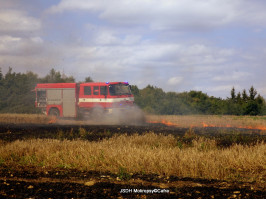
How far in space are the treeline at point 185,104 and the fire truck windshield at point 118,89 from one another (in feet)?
41.1

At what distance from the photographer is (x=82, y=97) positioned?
2530cm

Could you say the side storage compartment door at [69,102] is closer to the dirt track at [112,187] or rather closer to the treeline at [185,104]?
the treeline at [185,104]

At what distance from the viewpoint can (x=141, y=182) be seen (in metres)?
6.96

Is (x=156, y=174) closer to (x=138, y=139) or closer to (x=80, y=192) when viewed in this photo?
(x=80, y=192)

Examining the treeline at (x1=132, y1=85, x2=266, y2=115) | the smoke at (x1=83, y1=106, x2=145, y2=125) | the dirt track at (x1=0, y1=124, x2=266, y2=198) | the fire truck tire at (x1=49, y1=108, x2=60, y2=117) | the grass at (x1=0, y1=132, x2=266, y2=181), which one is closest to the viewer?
the dirt track at (x1=0, y1=124, x2=266, y2=198)

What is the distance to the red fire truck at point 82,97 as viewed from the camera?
2384cm

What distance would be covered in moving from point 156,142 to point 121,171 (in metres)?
4.26

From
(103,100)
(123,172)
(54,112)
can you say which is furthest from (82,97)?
(123,172)

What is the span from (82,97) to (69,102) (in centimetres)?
126

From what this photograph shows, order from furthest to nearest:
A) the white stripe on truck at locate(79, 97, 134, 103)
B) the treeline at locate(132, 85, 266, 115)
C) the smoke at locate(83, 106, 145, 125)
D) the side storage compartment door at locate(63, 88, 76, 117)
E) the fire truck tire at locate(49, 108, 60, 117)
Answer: the treeline at locate(132, 85, 266, 115) → the fire truck tire at locate(49, 108, 60, 117) → the side storage compartment door at locate(63, 88, 76, 117) → the smoke at locate(83, 106, 145, 125) → the white stripe on truck at locate(79, 97, 134, 103)

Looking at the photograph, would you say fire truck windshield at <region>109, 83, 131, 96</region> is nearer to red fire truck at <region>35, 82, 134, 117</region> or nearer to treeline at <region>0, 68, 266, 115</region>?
red fire truck at <region>35, 82, 134, 117</region>

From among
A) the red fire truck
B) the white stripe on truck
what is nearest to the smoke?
the red fire truck

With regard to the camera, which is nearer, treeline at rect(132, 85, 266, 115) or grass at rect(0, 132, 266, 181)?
grass at rect(0, 132, 266, 181)

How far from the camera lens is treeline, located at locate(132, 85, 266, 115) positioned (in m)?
38.1
